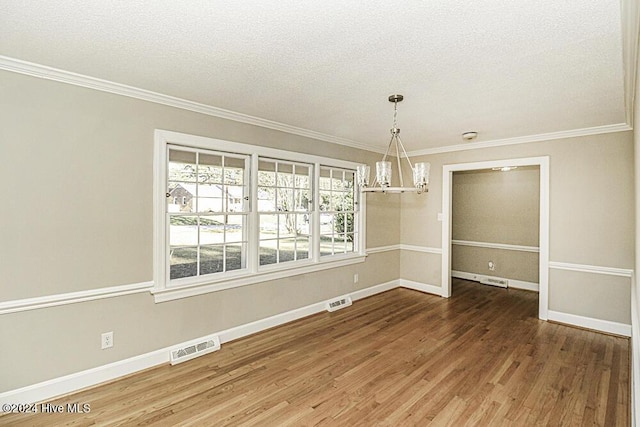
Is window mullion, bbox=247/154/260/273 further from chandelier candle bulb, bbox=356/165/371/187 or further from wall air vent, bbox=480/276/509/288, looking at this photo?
wall air vent, bbox=480/276/509/288

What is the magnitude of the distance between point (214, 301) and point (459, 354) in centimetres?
265

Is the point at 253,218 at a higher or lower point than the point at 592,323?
higher

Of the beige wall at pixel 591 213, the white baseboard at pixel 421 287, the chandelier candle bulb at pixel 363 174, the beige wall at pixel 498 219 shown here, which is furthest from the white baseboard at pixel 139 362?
the chandelier candle bulb at pixel 363 174

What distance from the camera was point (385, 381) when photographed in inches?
111

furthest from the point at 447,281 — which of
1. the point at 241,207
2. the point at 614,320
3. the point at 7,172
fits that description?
the point at 7,172

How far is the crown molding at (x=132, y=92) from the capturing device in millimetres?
2348

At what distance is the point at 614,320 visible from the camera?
12.7 feet

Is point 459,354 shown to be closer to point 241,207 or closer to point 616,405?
point 616,405

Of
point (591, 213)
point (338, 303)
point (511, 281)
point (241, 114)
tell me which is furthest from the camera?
point (511, 281)

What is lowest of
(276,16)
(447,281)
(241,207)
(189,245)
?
(447,281)

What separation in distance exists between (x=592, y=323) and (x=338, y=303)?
324 cm

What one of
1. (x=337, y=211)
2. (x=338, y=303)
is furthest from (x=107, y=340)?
(x=337, y=211)

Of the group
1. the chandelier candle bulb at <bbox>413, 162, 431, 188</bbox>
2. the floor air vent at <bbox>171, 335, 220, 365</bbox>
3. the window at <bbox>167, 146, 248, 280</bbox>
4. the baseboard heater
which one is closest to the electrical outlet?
the floor air vent at <bbox>171, 335, 220, 365</bbox>

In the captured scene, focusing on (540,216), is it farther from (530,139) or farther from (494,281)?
(494,281)
